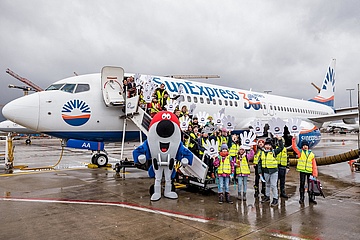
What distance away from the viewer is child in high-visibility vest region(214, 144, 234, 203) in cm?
664

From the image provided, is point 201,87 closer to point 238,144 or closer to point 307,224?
point 238,144

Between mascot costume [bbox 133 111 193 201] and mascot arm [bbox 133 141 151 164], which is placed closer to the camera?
mascot costume [bbox 133 111 193 201]

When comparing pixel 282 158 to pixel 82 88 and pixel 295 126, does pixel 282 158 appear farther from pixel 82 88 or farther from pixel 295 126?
pixel 82 88

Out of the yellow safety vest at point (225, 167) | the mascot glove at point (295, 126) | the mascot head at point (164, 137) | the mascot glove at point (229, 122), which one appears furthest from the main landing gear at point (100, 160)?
the mascot glove at point (295, 126)

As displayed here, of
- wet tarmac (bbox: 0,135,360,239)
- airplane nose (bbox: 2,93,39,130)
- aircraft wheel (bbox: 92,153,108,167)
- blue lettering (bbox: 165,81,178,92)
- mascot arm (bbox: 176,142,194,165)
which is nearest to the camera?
wet tarmac (bbox: 0,135,360,239)

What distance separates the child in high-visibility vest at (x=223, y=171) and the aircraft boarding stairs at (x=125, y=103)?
849 mm

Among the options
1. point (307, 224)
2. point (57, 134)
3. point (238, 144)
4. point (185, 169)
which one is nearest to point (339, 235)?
point (307, 224)

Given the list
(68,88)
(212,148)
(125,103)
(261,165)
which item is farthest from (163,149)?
(68,88)

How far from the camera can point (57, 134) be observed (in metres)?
10.0

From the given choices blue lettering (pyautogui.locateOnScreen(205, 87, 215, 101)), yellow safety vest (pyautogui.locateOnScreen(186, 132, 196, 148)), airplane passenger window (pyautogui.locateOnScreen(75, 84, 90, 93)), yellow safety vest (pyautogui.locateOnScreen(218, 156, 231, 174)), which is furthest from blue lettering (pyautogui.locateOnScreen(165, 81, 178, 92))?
yellow safety vest (pyautogui.locateOnScreen(218, 156, 231, 174))

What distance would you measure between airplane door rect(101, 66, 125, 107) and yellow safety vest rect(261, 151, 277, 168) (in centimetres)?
587

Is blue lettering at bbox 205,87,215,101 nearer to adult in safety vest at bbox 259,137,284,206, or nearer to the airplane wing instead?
adult in safety vest at bbox 259,137,284,206

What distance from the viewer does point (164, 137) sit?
6.88 metres

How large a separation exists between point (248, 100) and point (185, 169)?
8832mm
